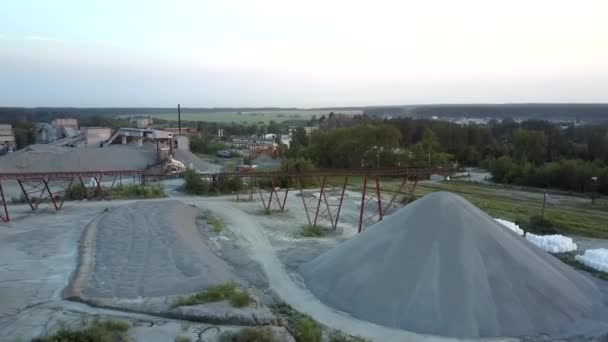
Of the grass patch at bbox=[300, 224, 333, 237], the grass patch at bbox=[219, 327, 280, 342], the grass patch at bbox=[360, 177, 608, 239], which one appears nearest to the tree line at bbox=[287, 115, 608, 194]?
the grass patch at bbox=[360, 177, 608, 239]

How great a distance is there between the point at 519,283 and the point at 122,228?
16.6 meters

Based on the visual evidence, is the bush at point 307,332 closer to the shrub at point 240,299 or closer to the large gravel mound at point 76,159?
the shrub at point 240,299

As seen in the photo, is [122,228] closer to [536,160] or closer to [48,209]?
[48,209]

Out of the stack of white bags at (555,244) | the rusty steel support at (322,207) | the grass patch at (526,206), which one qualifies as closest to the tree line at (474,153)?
the grass patch at (526,206)

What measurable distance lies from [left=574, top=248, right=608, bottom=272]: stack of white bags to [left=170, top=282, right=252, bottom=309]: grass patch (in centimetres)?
1268

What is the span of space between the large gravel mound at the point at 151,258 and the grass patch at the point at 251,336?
3823mm

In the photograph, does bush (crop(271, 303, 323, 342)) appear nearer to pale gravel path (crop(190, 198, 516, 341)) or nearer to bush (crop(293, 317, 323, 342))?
bush (crop(293, 317, 323, 342))

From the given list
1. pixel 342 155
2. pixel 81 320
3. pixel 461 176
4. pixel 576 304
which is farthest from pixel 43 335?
pixel 461 176

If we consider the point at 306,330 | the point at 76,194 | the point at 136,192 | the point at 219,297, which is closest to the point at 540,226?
the point at 306,330

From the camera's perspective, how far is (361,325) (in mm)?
13547

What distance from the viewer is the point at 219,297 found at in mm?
14039

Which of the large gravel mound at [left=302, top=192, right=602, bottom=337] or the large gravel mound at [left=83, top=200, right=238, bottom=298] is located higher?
the large gravel mound at [left=302, top=192, right=602, bottom=337]

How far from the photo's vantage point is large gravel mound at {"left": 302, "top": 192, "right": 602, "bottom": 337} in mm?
13328

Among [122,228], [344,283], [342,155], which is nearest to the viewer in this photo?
[344,283]
